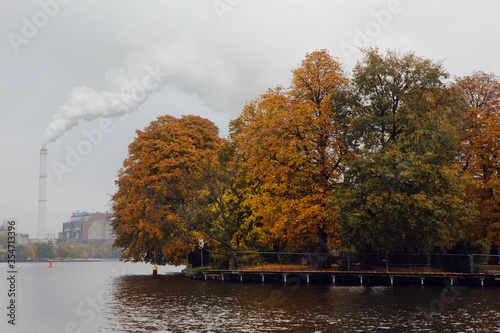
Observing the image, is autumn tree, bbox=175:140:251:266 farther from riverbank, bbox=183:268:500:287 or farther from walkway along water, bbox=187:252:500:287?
walkway along water, bbox=187:252:500:287

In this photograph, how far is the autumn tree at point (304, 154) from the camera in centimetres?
4675

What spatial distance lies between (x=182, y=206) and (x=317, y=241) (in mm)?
16077

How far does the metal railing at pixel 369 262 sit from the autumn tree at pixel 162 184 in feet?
24.6

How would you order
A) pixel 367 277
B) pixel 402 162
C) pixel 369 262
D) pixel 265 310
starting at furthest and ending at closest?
pixel 369 262, pixel 367 277, pixel 402 162, pixel 265 310

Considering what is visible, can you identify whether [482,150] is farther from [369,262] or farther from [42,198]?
[42,198]

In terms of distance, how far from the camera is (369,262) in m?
47.5

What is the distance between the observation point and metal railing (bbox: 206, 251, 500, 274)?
150 feet

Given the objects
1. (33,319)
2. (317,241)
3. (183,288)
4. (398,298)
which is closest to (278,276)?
(317,241)

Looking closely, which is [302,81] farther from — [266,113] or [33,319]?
[33,319]

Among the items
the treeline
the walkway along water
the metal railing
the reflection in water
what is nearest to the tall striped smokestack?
the treeline

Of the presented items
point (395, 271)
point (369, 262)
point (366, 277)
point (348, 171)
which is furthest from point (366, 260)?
point (348, 171)

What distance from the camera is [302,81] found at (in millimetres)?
49156

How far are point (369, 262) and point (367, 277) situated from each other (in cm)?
129

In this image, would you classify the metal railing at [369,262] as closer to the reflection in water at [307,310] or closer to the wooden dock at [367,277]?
the wooden dock at [367,277]
